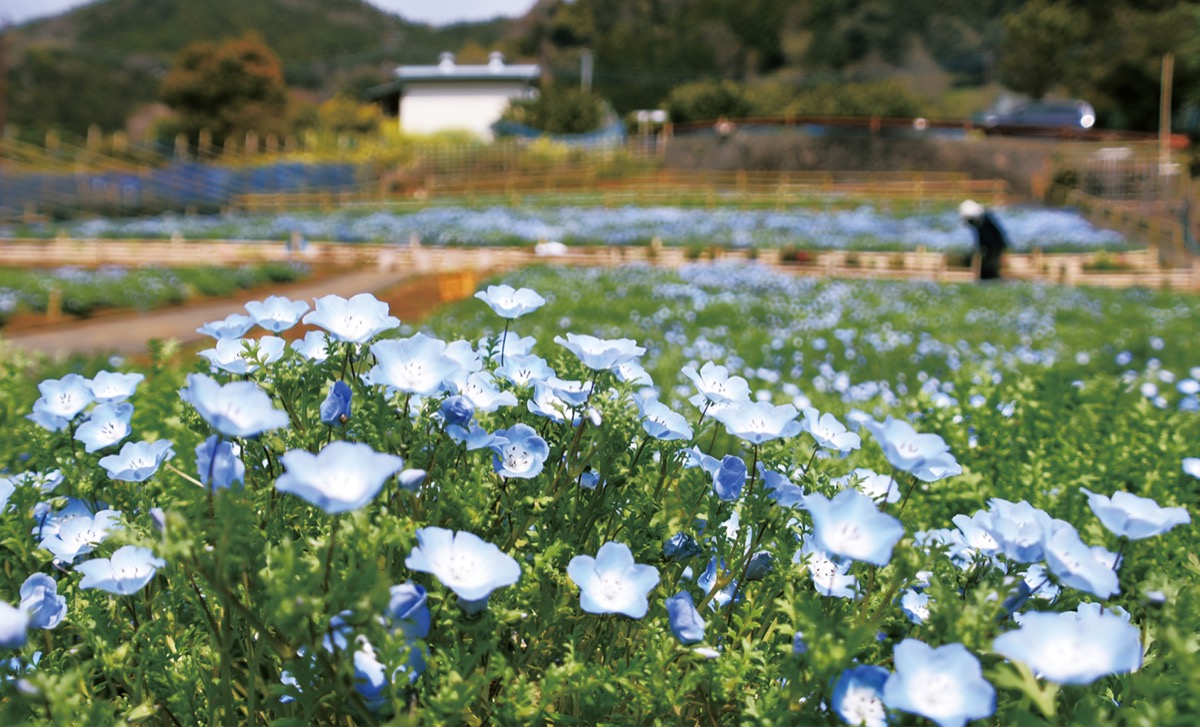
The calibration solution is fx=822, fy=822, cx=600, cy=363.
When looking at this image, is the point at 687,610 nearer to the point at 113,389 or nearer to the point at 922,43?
the point at 113,389

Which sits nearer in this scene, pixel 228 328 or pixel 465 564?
pixel 465 564

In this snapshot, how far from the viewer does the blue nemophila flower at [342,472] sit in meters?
Answer: 0.83

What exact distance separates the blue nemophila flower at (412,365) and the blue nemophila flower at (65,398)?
684 mm

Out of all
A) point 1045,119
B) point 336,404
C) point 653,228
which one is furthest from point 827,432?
point 1045,119

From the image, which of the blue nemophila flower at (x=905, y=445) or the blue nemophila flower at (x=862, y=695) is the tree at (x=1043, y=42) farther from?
the blue nemophila flower at (x=862, y=695)

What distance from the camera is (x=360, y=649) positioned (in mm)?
916

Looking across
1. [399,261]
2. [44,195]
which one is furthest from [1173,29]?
[44,195]

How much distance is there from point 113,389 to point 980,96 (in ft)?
292

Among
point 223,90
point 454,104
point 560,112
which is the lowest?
point 560,112

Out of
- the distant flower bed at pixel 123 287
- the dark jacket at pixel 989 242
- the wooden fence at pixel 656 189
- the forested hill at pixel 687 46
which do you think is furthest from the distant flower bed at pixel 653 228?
the forested hill at pixel 687 46

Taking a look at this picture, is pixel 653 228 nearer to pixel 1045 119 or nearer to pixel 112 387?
pixel 112 387

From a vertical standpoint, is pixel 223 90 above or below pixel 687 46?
below

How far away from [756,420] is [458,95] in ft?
182

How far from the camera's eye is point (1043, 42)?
2137 inches
